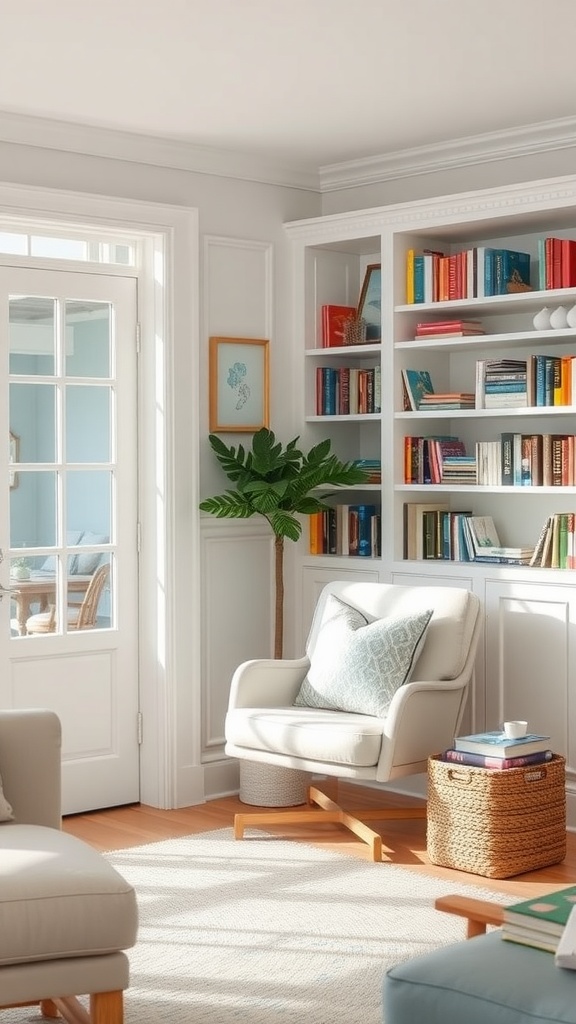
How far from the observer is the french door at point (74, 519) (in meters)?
5.10

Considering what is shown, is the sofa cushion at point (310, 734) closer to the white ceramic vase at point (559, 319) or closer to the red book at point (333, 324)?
the white ceramic vase at point (559, 319)

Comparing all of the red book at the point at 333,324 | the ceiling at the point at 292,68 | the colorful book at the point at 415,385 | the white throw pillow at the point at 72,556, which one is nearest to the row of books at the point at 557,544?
the colorful book at the point at 415,385

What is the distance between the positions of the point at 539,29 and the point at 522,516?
2077 millimetres

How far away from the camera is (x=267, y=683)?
5102mm

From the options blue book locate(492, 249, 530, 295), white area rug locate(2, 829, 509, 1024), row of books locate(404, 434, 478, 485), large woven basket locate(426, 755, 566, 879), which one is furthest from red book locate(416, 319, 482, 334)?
white area rug locate(2, 829, 509, 1024)

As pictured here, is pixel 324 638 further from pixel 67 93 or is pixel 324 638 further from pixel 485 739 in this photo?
pixel 67 93

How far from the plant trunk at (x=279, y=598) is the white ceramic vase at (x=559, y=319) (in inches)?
56.9

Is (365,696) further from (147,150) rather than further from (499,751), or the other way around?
(147,150)

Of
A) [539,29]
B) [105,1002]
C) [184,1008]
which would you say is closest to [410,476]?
[539,29]

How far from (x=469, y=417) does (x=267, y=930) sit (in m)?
2.45

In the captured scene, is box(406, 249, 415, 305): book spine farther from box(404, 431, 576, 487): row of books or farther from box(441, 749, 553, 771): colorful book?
box(441, 749, 553, 771): colorful book

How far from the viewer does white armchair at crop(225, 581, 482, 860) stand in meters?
4.57

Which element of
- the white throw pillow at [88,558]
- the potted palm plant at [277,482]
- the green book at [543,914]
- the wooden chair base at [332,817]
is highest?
the potted palm plant at [277,482]

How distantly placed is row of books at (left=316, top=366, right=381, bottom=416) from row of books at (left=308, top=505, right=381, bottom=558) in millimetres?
428
